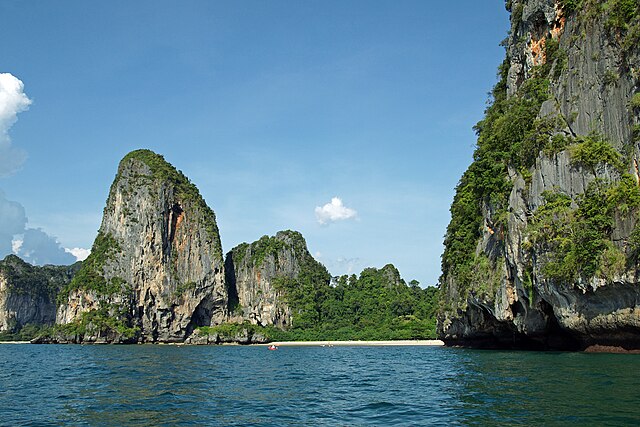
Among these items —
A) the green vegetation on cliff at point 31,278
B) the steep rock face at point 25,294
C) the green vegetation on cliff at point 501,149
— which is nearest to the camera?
the green vegetation on cliff at point 501,149

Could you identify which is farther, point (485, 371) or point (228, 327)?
point (228, 327)

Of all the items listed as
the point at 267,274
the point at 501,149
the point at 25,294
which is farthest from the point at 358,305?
the point at 25,294

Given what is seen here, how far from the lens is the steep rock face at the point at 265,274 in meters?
115

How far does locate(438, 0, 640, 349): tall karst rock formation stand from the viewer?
29.2m

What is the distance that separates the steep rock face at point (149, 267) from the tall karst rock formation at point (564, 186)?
71.6m

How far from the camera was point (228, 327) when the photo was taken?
102 metres

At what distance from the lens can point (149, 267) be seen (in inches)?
4104

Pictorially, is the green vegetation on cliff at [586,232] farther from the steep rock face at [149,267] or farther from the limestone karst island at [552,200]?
the steep rock face at [149,267]

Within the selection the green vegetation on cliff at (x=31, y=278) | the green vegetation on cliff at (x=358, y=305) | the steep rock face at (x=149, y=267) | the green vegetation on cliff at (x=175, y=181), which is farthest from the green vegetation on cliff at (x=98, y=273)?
the green vegetation on cliff at (x=31, y=278)

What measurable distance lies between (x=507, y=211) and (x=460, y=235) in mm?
13690

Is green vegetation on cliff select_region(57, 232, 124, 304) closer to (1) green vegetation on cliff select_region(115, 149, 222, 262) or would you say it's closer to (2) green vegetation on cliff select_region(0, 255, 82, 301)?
(1) green vegetation on cliff select_region(115, 149, 222, 262)

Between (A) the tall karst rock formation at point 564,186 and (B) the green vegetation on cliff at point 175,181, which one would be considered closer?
(A) the tall karst rock formation at point 564,186

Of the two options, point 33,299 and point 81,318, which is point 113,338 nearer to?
point 81,318

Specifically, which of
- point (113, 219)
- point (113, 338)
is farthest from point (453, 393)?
point (113, 219)
